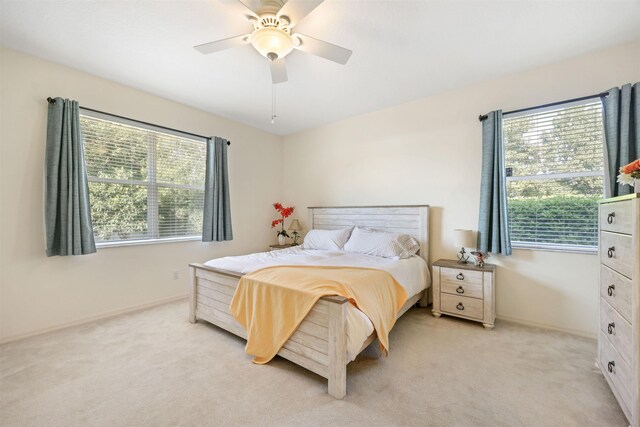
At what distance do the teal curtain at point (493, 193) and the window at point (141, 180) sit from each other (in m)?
3.66

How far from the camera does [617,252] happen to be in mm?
1579

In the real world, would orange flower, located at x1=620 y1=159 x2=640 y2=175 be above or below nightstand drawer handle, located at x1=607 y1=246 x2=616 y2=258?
above

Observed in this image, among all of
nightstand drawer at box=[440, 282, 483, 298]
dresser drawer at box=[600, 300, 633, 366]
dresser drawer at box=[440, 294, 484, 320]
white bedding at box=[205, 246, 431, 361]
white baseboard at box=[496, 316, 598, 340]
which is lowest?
white baseboard at box=[496, 316, 598, 340]

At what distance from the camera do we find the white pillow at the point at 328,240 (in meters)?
3.64

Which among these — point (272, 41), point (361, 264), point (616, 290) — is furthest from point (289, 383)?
point (272, 41)

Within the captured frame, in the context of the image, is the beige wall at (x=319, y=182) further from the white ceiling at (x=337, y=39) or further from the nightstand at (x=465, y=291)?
the nightstand at (x=465, y=291)

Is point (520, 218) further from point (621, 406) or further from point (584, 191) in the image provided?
point (621, 406)

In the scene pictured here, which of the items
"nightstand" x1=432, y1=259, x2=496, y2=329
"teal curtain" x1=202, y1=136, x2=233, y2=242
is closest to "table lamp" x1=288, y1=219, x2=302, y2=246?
"teal curtain" x1=202, y1=136, x2=233, y2=242

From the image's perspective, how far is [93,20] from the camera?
2.03 meters

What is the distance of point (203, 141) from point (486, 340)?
13.7ft

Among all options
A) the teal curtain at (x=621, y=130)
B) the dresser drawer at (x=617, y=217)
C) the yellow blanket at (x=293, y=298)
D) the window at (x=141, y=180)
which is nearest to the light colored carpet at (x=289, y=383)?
the yellow blanket at (x=293, y=298)

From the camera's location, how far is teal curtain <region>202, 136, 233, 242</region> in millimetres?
3752

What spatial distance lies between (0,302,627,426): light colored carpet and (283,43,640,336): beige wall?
0.40 metres

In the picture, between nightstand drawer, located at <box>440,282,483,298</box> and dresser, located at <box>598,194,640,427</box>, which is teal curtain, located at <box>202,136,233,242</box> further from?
dresser, located at <box>598,194,640,427</box>
